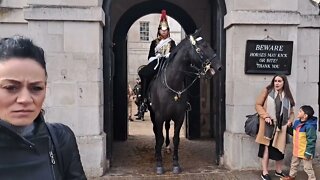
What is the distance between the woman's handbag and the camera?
662 cm

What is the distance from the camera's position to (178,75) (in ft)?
23.0

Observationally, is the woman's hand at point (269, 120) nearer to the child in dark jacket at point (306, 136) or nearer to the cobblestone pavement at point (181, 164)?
the child in dark jacket at point (306, 136)

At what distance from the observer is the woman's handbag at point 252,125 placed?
6.62 metres

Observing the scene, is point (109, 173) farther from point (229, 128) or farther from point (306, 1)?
point (306, 1)

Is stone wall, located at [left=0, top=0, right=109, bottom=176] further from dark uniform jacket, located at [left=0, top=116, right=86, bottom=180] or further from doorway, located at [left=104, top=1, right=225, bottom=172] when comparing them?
dark uniform jacket, located at [left=0, top=116, right=86, bottom=180]

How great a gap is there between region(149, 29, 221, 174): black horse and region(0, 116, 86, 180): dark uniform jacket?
16.8 feet

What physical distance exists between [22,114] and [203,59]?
5.39 m

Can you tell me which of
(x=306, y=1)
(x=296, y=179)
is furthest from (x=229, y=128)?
(x=306, y=1)

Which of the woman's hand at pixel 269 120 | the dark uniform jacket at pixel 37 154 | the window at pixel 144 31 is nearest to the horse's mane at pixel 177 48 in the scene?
the woman's hand at pixel 269 120

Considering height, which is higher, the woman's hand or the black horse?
the black horse

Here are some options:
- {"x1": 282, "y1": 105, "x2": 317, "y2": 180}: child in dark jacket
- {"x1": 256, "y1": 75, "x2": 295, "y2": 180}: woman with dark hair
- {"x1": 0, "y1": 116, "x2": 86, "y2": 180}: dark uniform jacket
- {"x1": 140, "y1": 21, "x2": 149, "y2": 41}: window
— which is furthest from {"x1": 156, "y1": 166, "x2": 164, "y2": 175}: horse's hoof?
{"x1": 140, "y1": 21, "x2": 149, "y2": 41}: window

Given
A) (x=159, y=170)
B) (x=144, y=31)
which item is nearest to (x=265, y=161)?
(x=159, y=170)

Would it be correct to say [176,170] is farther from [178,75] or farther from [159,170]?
[178,75]

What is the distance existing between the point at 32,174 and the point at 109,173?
18.7 feet
